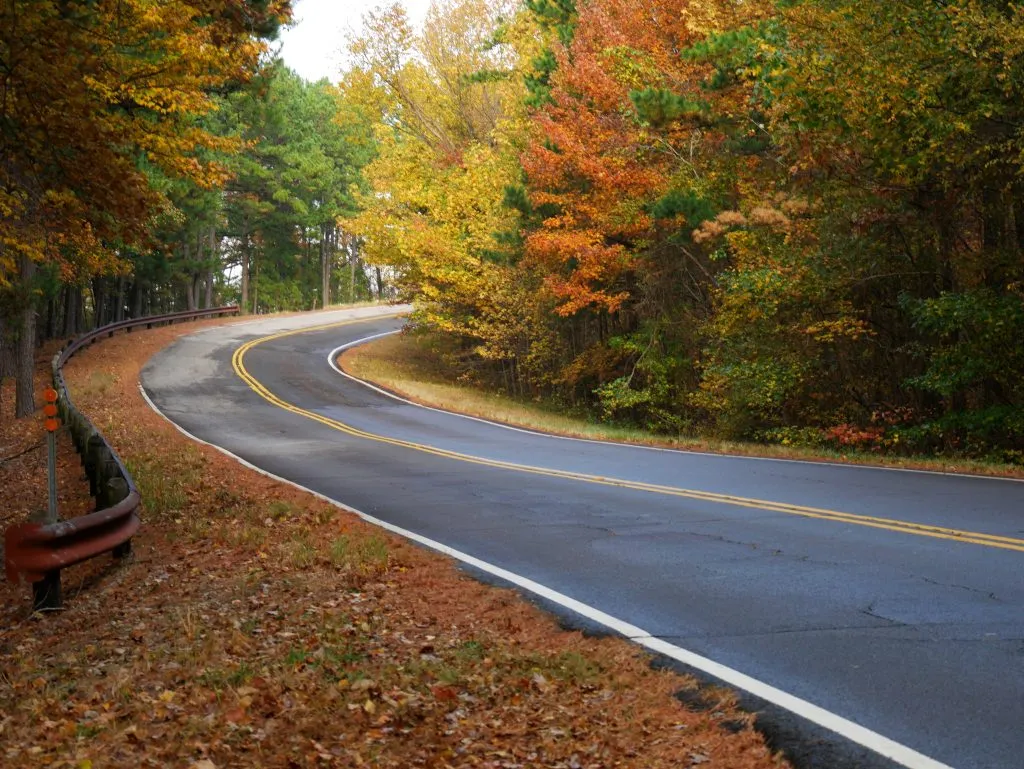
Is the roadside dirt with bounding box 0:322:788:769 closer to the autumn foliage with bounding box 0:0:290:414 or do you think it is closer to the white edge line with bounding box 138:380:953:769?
the white edge line with bounding box 138:380:953:769

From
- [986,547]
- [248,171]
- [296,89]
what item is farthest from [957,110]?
[296,89]

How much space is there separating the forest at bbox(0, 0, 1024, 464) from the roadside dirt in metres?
5.07

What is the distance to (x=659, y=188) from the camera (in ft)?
82.9

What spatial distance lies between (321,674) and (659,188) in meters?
21.0

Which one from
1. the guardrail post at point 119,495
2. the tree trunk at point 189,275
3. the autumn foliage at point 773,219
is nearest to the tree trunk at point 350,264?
the tree trunk at point 189,275

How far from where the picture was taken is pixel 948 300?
16984 mm

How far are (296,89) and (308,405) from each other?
49897mm

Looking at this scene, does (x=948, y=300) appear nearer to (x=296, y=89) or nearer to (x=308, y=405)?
(x=308, y=405)

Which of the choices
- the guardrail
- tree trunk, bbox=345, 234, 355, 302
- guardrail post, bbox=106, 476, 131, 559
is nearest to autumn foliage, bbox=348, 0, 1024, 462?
guardrail post, bbox=106, 476, 131, 559

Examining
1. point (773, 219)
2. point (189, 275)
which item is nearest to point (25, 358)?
point (773, 219)

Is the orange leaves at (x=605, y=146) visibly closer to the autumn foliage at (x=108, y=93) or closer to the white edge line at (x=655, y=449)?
the white edge line at (x=655, y=449)

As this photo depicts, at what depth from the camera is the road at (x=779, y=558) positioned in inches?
204

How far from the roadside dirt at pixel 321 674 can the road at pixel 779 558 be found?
0.62 metres

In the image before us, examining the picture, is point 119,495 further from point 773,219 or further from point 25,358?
point 25,358
